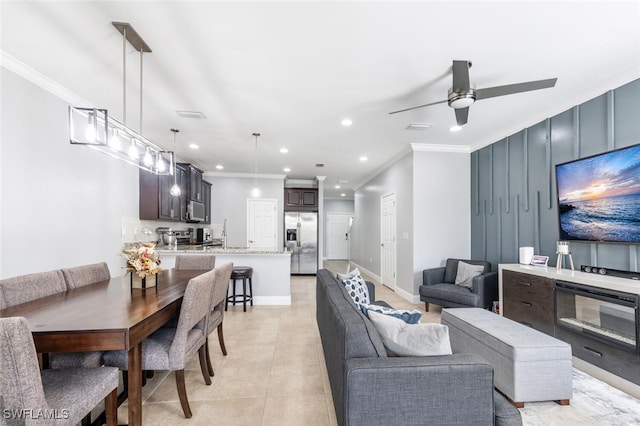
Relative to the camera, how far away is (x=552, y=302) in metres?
2.84

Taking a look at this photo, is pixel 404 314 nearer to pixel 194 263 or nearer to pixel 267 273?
pixel 194 263

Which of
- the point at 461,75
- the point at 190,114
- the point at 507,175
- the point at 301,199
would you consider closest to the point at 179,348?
the point at 190,114

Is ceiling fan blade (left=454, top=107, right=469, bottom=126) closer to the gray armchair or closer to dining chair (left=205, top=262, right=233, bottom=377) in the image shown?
the gray armchair

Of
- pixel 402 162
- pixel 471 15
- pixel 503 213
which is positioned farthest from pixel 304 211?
pixel 471 15

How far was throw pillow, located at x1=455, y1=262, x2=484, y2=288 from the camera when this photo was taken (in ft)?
13.6

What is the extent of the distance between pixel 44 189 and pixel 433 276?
15.9 ft

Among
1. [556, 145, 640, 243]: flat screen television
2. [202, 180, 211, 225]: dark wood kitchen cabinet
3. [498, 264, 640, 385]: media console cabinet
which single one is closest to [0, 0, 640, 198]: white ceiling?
[556, 145, 640, 243]: flat screen television

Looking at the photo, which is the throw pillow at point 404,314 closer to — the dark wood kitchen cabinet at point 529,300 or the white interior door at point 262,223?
the dark wood kitchen cabinet at point 529,300

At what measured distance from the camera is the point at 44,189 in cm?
278

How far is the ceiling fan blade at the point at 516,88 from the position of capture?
7.24 ft

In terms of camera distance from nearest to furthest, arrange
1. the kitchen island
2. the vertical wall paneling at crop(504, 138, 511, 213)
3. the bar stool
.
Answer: the vertical wall paneling at crop(504, 138, 511, 213) → the bar stool → the kitchen island

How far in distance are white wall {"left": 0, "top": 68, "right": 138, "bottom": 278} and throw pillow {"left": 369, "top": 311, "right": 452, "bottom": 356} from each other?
3.10 m

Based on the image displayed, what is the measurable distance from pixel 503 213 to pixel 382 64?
3023 millimetres

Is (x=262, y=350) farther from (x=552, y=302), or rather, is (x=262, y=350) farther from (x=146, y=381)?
(x=552, y=302)
